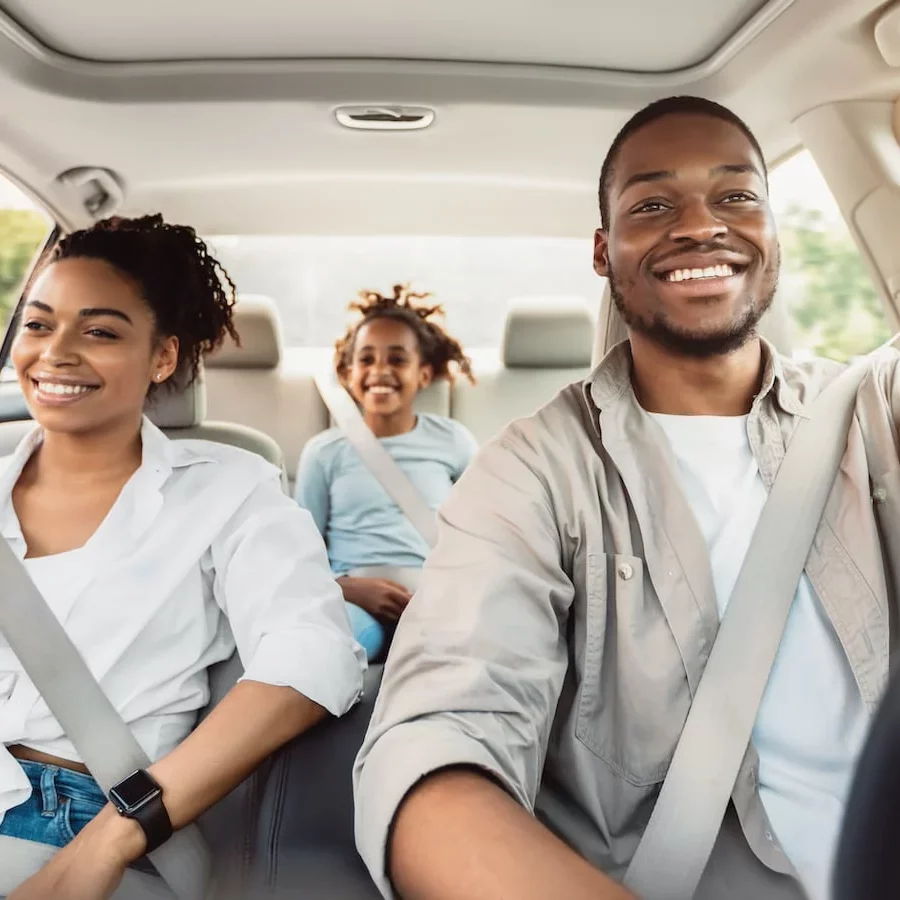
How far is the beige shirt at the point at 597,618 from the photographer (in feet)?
3.03

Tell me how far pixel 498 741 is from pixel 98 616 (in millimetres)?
581

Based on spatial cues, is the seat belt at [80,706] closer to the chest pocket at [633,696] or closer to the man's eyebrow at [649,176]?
the chest pocket at [633,696]

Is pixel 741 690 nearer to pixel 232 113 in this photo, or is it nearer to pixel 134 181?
pixel 232 113

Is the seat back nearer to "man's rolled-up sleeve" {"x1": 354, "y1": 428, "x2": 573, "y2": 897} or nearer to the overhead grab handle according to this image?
"man's rolled-up sleeve" {"x1": 354, "y1": 428, "x2": 573, "y2": 897}

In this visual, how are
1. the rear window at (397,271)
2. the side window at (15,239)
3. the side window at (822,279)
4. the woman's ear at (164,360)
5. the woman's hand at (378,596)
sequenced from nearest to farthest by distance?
the woman's ear at (164,360), the side window at (822,279), the side window at (15,239), the woman's hand at (378,596), the rear window at (397,271)

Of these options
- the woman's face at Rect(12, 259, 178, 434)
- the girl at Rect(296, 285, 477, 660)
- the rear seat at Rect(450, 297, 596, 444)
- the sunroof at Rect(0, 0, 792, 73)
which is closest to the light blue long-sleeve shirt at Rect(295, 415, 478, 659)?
the girl at Rect(296, 285, 477, 660)

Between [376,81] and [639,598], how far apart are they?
3.32 feet

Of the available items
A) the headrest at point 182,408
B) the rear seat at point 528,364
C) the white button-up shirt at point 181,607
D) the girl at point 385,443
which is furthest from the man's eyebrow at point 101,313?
the rear seat at point 528,364

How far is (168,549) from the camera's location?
1178 millimetres

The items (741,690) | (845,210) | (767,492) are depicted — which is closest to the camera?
(741,690)

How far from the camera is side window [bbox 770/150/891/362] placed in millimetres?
1514

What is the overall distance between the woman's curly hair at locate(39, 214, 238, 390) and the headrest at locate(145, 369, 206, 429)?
269 mm

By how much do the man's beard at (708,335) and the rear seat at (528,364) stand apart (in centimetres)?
133

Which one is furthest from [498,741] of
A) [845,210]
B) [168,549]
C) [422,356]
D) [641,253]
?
[422,356]
